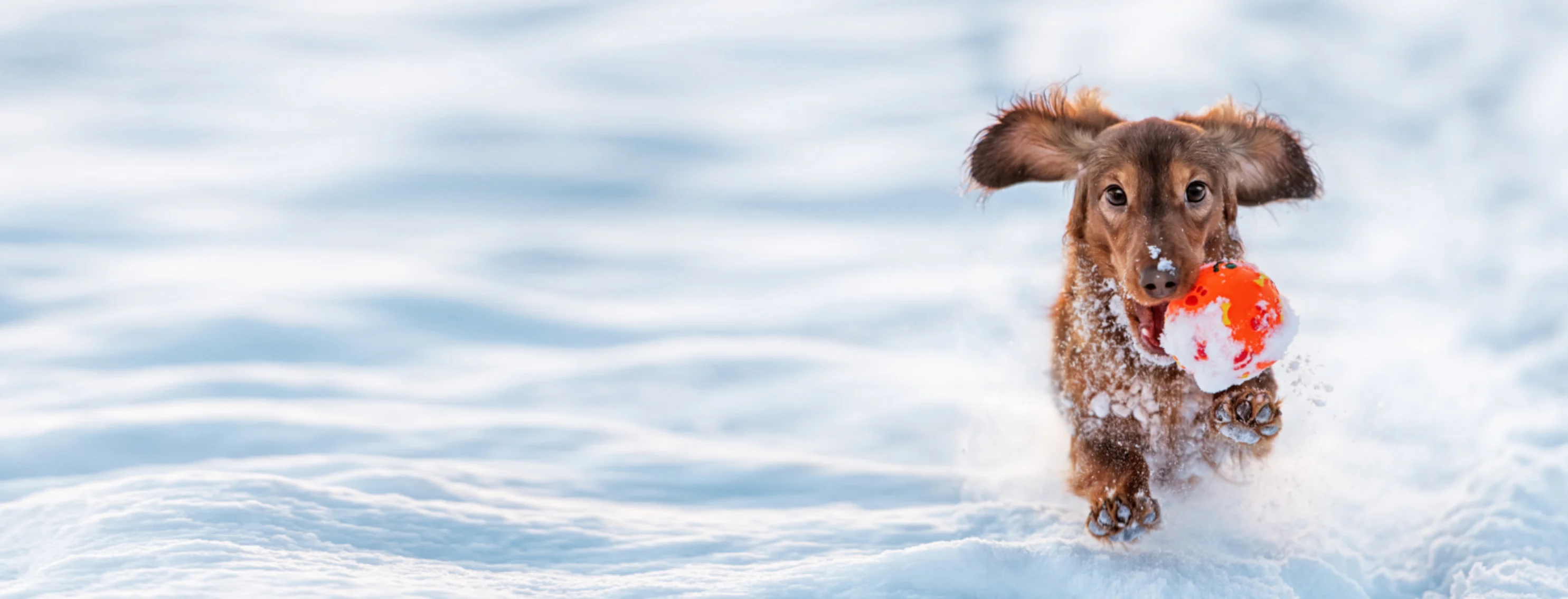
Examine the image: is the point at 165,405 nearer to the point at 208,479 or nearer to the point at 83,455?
the point at 83,455

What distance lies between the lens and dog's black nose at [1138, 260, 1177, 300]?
11.5 feet

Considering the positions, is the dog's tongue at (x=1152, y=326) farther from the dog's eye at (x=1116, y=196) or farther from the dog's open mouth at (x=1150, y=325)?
the dog's eye at (x=1116, y=196)

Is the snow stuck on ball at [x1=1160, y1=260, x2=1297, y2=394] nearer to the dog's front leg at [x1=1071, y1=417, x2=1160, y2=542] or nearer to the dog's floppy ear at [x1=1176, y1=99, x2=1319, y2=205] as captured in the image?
the dog's front leg at [x1=1071, y1=417, x2=1160, y2=542]

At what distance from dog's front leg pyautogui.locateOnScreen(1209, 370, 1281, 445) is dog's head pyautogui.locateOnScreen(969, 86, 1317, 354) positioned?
32 cm

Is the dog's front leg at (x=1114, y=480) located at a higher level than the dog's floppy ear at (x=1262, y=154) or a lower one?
lower

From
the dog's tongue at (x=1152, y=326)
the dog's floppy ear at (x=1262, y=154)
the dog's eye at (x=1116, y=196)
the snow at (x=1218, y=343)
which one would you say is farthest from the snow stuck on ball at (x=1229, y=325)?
the dog's floppy ear at (x=1262, y=154)

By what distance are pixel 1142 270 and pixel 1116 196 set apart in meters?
0.44

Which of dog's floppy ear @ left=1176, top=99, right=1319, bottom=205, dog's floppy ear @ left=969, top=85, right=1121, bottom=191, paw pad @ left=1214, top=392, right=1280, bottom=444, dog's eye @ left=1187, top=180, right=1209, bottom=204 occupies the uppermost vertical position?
dog's floppy ear @ left=969, top=85, right=1121, bottom=191

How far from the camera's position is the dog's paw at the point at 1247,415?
→ 3.57 metres

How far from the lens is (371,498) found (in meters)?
4.20

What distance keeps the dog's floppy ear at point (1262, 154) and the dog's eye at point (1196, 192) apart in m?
0.52

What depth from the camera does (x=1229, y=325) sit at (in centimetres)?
349

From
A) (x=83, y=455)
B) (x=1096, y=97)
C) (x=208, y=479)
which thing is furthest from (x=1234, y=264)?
(x=83, y=455)

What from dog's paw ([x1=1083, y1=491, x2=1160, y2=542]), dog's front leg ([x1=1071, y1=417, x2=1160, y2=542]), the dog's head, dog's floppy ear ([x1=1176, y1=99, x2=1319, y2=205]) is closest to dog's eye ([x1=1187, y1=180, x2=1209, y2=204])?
the dog's head
